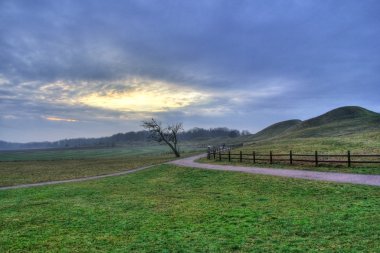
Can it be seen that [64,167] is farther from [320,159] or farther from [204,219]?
[204,219]

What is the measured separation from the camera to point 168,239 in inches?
389

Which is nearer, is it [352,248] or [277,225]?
[352,248]

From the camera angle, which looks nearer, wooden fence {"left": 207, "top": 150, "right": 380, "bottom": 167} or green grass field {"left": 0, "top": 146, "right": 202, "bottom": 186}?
wooden fence {"left": 207, "top": 150, "right": 380, "bottom": 167}

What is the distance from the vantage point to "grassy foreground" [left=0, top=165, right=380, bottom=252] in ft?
29.9

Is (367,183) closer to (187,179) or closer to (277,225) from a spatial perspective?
(277,225)

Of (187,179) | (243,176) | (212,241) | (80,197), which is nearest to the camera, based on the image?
(212,241)

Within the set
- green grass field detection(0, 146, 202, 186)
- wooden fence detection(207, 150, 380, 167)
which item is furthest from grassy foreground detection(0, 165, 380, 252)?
green grass field detection(0, 146, 202, 186)

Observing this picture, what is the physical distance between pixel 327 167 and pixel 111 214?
18.9m

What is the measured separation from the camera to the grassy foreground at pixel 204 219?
29.9 ft

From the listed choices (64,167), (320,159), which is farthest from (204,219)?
(64,167)

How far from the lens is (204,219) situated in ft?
40.0

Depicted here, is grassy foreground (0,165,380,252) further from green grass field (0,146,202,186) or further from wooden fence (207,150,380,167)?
green grass field (0,146,202,186)

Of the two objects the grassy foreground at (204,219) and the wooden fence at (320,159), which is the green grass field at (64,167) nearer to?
the grassy foreground at (204,219)

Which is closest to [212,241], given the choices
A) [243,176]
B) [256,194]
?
[256,194]
